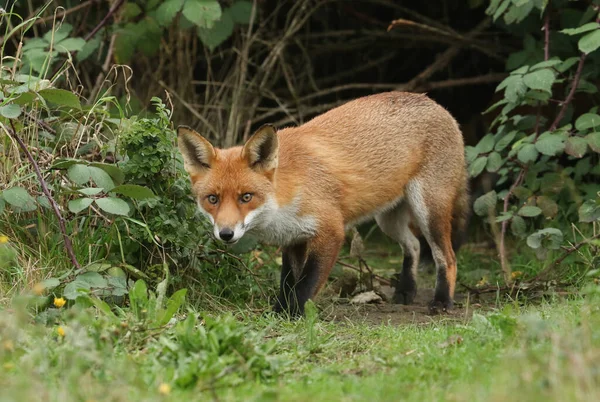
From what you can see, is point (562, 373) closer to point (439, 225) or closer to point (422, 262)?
point (439, 225)

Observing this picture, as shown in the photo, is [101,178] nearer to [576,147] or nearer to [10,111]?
[10,111]

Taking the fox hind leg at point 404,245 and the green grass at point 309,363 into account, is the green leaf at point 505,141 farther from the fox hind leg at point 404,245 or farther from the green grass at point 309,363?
the green grass at point 309,363

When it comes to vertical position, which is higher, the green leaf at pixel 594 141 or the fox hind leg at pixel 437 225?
the green leaf at pixel 594 141

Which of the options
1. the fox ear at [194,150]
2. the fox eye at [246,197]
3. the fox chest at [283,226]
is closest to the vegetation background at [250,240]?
the fox ear at [194,150]

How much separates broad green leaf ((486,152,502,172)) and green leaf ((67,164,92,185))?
121 inches

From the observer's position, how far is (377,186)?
5750 mm

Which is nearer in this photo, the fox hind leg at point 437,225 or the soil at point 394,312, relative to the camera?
the soil at point 394,312

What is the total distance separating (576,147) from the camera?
584 cm

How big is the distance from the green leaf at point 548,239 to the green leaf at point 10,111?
3.47m

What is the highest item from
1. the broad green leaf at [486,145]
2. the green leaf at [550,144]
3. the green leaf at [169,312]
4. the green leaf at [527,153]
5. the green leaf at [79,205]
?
the green leaf at [79,205]

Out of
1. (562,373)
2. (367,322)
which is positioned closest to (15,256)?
(367,322)

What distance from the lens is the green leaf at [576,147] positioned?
5.81m

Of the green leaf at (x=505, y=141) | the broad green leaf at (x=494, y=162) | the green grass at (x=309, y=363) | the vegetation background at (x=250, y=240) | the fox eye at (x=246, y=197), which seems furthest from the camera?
the green leaf at (x=505, y=141)

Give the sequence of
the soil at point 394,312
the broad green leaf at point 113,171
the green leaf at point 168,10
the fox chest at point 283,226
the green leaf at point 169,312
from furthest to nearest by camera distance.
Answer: the green leaf at point 168,10
the soil at point 394,312
the fox chest at point 283,226
the broad green leaf at point 113,171
the green leaf at point 169,312
